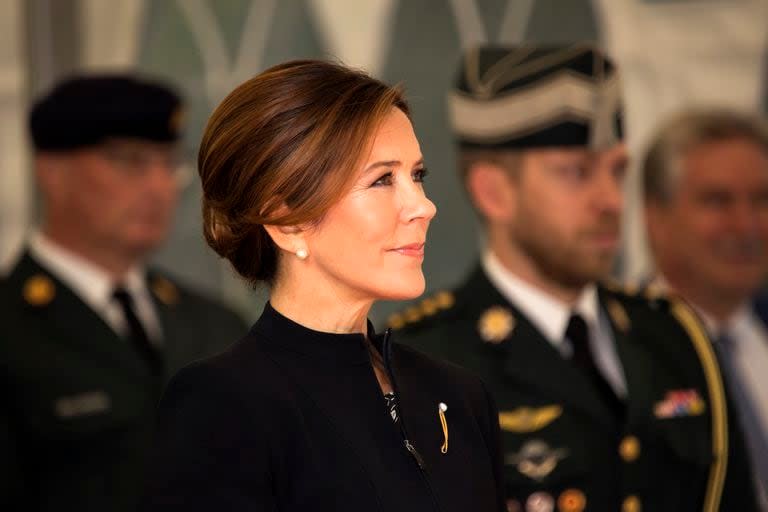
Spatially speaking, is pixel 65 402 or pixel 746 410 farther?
pixel 746 410

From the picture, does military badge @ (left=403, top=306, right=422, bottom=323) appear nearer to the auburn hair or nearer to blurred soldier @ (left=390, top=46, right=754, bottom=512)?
blurred soldier @ (left=390, top=46, right=754, bottom=512)

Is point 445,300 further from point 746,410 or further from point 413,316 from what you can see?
point 746,410

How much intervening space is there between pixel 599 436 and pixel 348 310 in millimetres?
973

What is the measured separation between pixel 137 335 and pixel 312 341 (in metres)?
1.61

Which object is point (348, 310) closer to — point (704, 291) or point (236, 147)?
point (236, 147)

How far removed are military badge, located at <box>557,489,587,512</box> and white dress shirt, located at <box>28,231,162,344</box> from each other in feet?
3.73

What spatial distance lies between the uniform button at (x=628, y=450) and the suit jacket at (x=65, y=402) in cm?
109

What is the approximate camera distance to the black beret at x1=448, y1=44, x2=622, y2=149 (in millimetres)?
2371

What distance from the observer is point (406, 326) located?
2371 millimetres

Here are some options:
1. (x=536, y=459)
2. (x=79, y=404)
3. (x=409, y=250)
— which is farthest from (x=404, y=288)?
(x=79, y=404)

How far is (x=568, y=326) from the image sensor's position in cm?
236

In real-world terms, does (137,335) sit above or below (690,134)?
below

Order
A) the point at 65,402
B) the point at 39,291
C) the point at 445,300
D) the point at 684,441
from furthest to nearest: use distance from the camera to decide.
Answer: the point at 39,291 → the point at 65,402 → the point at 445,300 → the point at 684,441

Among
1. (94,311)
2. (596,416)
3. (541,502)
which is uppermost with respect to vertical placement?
(596,416)
